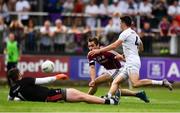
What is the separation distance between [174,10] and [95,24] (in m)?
3.71

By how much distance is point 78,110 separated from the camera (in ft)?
59.5

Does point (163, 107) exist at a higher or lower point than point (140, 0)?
lower

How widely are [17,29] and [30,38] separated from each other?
709 millimetres

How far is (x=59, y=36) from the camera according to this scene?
3503 centimetres

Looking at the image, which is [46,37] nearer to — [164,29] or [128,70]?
[164,29]

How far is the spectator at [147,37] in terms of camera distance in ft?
114

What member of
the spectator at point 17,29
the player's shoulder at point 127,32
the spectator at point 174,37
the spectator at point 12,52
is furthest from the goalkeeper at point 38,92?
the spectator at point 174,37

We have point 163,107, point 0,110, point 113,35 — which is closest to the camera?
point 0,110

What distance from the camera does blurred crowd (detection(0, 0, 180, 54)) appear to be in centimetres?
3494

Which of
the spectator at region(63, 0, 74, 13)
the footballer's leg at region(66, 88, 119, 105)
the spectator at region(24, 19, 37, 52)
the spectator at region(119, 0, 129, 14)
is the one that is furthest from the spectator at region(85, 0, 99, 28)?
the footballer's leg at region(66, 88, 119, 105)

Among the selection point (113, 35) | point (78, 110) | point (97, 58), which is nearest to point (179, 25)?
point (113, 35)

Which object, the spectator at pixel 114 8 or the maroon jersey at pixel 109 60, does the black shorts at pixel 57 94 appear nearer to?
the maroon jersey at pixel 109 60

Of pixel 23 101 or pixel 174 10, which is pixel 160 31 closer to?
pixel 174 10

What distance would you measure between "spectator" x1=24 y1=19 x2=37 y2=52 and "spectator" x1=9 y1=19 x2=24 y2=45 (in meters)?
0.23
